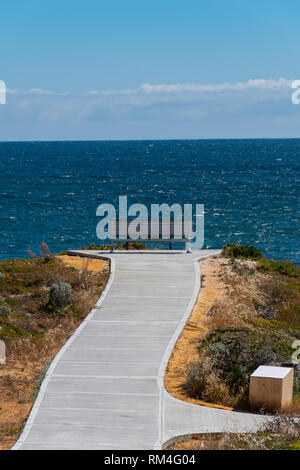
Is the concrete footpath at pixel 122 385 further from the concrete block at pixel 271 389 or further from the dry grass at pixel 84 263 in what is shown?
the dry grass at pixel 84 263

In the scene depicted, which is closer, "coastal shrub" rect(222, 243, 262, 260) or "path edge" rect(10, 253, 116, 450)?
"path edge" rect(10, 253, 116, 450)

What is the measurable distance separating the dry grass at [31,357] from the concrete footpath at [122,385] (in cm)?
26

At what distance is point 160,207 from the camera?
59438mm

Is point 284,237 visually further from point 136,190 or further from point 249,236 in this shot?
point 136,190

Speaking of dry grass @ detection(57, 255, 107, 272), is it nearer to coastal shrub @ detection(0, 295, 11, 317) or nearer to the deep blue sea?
coastal shrub @ detection(0, 295, 11, 317)

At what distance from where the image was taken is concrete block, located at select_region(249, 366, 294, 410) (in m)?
9.81

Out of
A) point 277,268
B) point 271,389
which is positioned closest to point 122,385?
point 271,389

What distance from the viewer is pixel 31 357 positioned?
12.6 m

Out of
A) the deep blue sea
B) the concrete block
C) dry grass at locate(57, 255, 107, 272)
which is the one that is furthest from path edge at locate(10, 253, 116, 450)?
the deep blue sea

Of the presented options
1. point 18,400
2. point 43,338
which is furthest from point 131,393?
point 43,338

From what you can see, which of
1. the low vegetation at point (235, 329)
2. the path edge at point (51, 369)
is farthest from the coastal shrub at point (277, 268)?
the path edge at point (51, 369)

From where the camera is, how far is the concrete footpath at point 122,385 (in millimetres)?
9008

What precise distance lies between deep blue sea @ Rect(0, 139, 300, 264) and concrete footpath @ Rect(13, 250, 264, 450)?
76.8 feet
